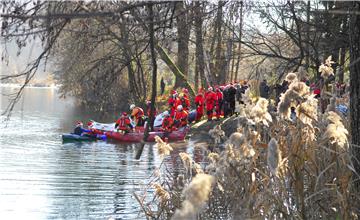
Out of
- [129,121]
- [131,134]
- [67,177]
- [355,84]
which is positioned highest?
[355,84]

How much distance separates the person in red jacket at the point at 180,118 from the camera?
82.1 feet

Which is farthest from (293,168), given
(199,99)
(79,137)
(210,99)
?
(199,99)

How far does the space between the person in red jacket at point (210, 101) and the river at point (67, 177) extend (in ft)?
11.8

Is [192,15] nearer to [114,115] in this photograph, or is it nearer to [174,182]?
[174,182]

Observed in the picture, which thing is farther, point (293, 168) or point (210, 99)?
point (210, 99)

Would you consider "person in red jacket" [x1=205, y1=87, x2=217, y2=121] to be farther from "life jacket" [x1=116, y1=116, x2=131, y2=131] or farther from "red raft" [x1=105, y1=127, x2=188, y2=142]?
"life jacket" [x1=116, y1=116, x2=131, y2=131]

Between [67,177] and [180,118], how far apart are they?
31.6 ft

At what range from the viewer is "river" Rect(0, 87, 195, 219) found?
12.0 metres

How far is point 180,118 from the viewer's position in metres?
25.2

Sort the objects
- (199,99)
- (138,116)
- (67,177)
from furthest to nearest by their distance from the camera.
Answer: (199,99)
(138,116)
(67,177)

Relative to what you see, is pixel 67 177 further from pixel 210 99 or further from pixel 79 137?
pixel 210 99

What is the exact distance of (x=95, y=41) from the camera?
8148mm

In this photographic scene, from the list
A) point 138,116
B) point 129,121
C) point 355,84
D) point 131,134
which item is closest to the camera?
point 355,84

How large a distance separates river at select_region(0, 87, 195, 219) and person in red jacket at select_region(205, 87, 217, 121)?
3601mm
